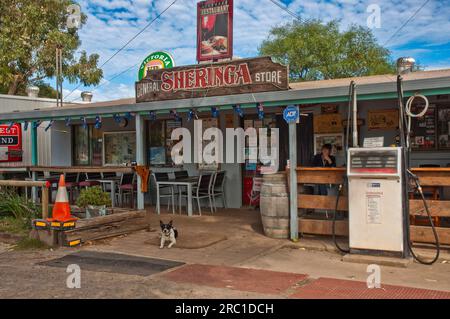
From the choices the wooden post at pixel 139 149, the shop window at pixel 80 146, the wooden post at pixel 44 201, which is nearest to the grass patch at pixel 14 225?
the wooden post at pixel 44 201

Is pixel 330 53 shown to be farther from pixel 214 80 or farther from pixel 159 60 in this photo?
pixel 214 80

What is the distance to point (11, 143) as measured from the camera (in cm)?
1548

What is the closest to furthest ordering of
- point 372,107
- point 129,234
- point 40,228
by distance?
1. point 40,228
2. point 129,234
3. point 372,107

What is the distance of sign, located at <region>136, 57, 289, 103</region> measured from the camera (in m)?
8.45

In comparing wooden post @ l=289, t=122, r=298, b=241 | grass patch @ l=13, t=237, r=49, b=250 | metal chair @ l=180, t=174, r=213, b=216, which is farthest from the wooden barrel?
grass patch @ l=13, t=237, r=49, b=250

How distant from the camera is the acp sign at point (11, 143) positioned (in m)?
15.2

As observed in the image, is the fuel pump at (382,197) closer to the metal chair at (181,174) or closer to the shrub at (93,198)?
the shrub at (93,198)

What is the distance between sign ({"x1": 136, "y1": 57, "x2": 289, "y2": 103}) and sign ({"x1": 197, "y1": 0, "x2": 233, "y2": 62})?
2.44 feet

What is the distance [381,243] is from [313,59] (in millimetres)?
25431

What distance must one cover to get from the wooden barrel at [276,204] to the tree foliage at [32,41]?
20.3 metres
